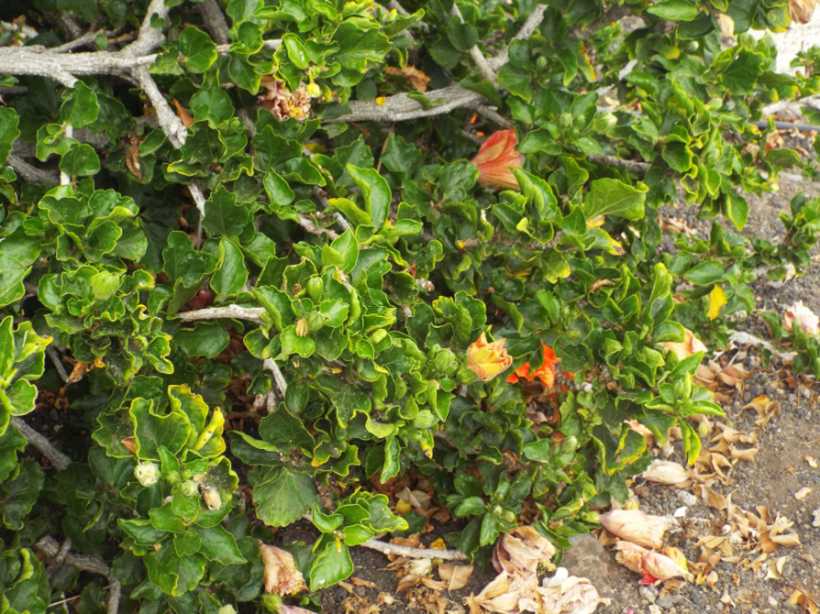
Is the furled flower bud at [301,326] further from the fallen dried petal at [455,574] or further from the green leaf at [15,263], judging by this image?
the fallen dried petal at [455,574]

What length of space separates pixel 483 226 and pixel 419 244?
0.52 ft

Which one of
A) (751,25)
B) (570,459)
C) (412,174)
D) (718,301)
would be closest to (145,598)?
(570,459)

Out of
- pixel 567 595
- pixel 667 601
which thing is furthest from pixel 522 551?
pixel 667 601

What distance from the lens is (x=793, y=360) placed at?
2.83 metres

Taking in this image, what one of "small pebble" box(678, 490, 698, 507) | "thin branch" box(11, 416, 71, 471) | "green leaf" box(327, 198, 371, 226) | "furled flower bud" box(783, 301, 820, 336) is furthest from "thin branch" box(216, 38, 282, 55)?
"furled flower bud" box(783, 301, 820, 336)

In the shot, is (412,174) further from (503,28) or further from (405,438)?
(405,438)

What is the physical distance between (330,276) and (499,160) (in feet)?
3.27

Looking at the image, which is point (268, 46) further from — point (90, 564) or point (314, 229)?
point (90, 564)

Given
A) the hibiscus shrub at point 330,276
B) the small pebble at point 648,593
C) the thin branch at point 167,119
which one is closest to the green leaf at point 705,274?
the hibiscus shrub at point 330,276

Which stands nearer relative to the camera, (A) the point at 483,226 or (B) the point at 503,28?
(A) the point at 483,226

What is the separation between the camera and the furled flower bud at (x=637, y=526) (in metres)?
2.40

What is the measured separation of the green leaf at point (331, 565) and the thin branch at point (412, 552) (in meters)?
0.55

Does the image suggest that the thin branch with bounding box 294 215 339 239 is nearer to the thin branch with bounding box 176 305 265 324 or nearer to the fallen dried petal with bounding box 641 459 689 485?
the thin branch with bounding box 176 305 265 324

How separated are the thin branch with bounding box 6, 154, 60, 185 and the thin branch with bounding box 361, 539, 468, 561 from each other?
1.11 m
